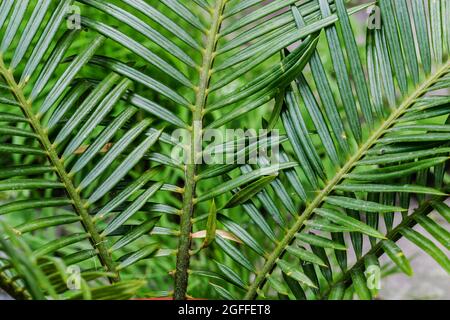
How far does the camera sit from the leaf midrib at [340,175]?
76 cm

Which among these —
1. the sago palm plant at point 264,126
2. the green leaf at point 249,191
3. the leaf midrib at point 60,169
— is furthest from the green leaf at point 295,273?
the leaf midrib at point 60,169

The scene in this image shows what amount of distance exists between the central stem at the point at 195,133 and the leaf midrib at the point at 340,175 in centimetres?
12

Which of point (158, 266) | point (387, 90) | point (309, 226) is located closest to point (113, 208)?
point (309, 226)

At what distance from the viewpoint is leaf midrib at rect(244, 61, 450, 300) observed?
2.49 ft

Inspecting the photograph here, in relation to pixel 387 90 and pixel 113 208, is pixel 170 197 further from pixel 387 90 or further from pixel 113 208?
pixel 387 90

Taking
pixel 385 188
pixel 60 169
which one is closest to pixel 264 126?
pixel 385 188

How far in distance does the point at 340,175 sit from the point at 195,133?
0.22 metres

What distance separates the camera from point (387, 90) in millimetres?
769

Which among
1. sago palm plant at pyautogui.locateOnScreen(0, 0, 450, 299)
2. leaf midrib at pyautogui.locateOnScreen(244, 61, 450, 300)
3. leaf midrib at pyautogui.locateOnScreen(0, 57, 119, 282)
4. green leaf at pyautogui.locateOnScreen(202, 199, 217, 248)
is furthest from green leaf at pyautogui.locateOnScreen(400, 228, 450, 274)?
leaf midrib at pyautogui.locateOnScreen(0, 57, 119, 282)

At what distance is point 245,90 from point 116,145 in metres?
0.20

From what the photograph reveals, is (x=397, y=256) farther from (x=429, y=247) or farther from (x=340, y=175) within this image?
(x=340, y=175)

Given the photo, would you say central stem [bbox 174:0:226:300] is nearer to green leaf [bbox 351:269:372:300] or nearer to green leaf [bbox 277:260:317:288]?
green leaf [bbox 277:260:317:288]

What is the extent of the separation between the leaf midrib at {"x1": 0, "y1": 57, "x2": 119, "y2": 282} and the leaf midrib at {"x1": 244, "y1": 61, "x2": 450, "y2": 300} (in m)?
0.22

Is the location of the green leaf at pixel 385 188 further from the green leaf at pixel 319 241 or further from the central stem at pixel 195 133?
the central stem at pixel 195 133
